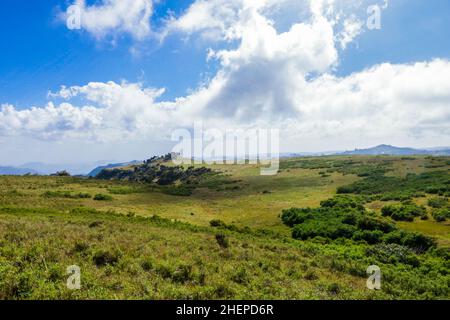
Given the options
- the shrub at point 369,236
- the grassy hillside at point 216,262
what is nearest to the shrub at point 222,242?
the grassy hillside at point 216,262

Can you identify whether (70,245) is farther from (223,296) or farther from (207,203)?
(207,203)

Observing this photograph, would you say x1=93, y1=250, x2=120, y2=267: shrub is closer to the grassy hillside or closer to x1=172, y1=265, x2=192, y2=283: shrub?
the grassy hillside

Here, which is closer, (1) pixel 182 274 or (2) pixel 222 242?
(1) pixel 182 274

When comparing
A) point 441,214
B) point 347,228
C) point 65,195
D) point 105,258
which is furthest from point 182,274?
point 65,195

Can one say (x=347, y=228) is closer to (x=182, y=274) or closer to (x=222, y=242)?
(x=222, y=242)

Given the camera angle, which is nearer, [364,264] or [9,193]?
[364,264]

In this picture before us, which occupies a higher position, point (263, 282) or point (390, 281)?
point (263, 282)

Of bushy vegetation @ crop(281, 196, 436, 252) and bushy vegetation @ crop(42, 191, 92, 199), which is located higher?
bushy vegetation @ crop(42, 191, 92, 199)

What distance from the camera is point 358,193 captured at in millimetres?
51469

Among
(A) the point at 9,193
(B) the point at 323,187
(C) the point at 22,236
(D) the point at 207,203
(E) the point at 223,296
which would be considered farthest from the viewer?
(B) the point at 323,187

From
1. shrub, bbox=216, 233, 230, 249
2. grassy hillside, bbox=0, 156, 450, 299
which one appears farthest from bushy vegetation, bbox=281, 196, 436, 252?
shrub, bbox=216, 233, 230, 249

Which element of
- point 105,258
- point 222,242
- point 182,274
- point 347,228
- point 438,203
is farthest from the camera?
point 438,203
